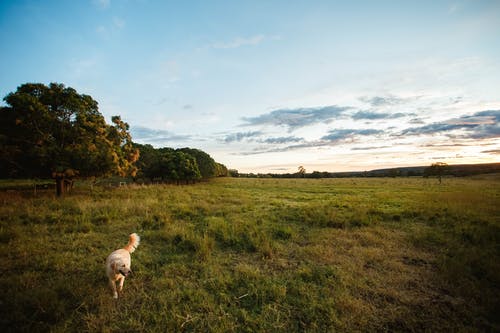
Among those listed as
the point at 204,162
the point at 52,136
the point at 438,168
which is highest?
the point at 204,162

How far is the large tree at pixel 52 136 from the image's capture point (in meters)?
13.1

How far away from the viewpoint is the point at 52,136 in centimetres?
1450

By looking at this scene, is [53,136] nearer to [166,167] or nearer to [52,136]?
[52,136]

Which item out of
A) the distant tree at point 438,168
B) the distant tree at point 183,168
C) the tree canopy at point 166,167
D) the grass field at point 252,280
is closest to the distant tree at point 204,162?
the tree canopy at point 166,167

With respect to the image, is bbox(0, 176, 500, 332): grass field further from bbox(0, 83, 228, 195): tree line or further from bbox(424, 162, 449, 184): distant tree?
bbox(424, 162, 449, 184): distant tree

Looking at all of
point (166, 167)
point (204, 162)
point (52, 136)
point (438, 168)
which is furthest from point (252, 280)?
point (438, 168)

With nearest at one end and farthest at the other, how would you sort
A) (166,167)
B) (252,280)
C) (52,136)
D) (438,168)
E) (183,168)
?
(252,280) < (52,136) < (183,168) < (166,167) < (438,168)

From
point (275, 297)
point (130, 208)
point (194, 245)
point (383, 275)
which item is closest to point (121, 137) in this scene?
point (130, 208)

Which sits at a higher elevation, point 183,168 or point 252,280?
point 183,168

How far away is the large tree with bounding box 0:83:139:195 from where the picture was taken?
13109 mm

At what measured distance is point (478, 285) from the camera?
4324 millimetres

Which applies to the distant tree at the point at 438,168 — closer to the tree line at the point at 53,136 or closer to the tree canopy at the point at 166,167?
the tree canopy at the point at 166,167

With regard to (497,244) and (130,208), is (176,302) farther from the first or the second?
(497,244)

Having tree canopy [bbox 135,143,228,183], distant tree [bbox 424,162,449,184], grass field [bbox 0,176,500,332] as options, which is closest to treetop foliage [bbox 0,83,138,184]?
grass field [bbox 0,176,500,332]
